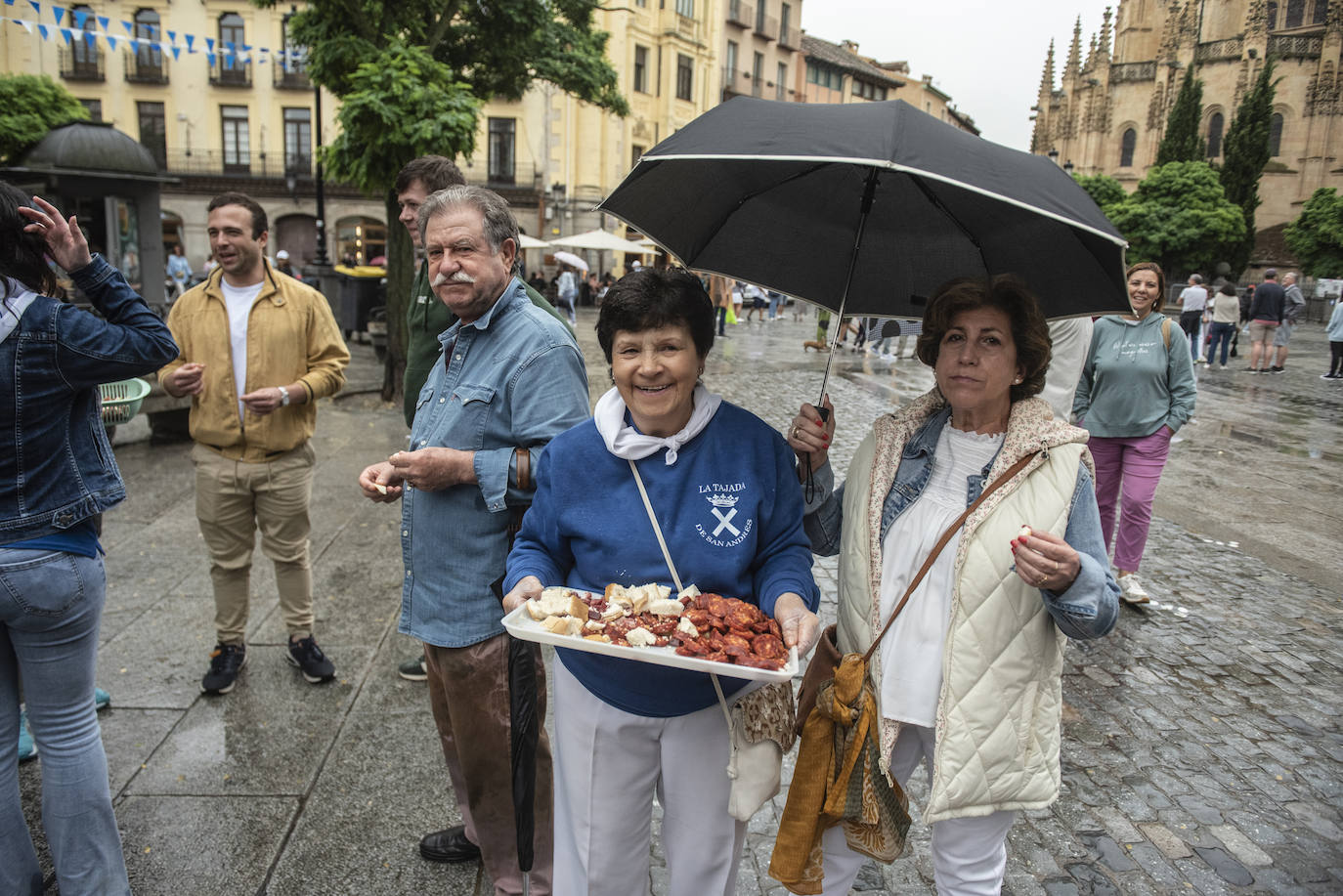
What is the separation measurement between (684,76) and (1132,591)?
4236 centimetres

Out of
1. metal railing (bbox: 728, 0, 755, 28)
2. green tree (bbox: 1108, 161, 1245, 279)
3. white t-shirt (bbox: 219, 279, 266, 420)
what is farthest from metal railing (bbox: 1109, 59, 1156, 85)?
white t-shirt (bbox: 219, 279, 266, 420)

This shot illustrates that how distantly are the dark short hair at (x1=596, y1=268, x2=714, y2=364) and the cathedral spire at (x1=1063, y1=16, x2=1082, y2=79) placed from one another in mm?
79860

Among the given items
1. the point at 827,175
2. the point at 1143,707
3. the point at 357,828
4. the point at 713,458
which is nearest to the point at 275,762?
the point at 357,828

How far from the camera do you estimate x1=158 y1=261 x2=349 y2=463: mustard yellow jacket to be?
3.86m

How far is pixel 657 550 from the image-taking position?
2.06 metres

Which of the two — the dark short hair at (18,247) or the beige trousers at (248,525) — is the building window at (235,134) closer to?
the beige trousers at (248,525)

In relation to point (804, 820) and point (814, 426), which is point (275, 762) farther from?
point (814, 426)

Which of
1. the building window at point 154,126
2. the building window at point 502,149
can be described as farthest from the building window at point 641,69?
the building window at point 154,126

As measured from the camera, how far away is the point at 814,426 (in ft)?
7.52

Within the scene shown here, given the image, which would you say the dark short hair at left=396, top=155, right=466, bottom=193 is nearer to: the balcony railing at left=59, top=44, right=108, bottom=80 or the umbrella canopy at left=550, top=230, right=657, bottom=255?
the umbrella canopy at left=550, top=230, right=657, bottom=255

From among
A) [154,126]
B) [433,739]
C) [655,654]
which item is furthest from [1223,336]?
[154,126]

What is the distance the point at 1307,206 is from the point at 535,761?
50955 millimetres

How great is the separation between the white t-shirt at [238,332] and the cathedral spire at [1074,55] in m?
79.2

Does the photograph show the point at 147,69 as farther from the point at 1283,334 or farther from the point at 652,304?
the point at 652,304
